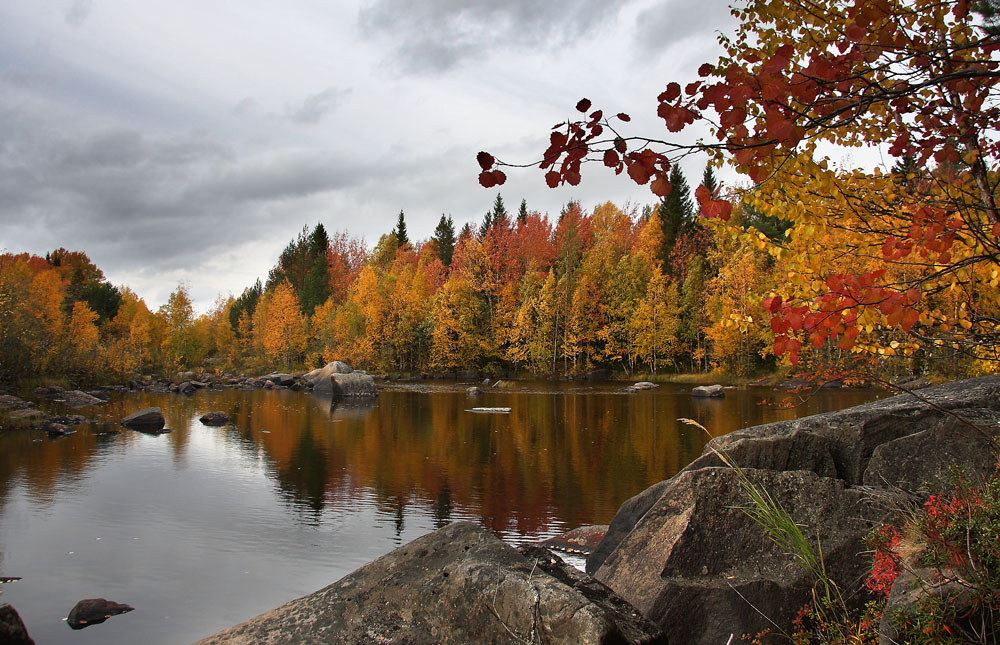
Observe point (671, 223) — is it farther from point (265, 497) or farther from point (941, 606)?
point (941, 606)

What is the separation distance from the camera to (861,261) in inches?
345

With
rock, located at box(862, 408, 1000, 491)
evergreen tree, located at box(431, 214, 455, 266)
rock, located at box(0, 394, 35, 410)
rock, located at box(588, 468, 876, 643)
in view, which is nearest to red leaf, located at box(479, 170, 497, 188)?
rock, located at box(588, 468, 876, 643)

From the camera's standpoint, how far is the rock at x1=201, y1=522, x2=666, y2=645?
3.61m

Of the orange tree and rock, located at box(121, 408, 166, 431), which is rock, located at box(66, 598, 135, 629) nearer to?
the orange tree

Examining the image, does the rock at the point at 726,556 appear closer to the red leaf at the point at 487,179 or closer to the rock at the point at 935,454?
the rock at the point at 935,454

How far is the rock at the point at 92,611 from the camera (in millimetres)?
7246

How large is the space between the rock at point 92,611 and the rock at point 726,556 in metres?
6.09

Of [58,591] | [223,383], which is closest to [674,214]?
[223,383]

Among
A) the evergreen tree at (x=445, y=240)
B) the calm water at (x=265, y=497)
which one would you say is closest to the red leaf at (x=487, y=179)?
the calm water at (x=265, y=497)

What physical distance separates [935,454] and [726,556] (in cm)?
307

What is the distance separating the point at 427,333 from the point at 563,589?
53.7 metres

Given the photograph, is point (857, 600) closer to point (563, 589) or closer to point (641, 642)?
point (641, 642)

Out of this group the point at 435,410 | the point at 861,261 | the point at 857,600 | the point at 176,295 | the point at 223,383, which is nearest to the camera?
the point at 857,600

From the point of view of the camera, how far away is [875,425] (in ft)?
23.6
